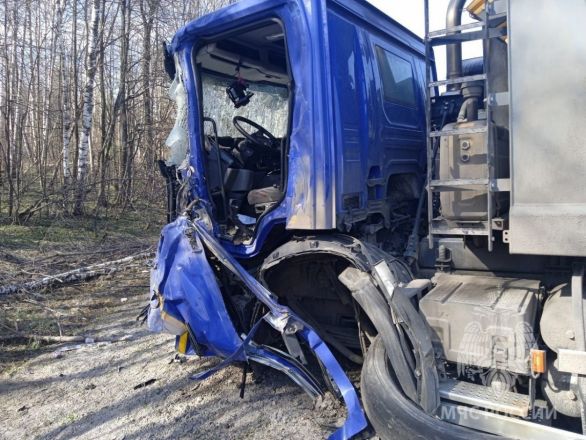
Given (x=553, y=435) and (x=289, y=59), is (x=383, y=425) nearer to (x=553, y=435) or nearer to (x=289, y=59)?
A: (x=553, y=435)

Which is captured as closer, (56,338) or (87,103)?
(56,338)

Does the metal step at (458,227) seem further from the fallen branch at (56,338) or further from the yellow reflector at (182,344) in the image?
the fallen branch at (56,338)

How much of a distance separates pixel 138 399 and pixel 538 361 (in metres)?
2.86

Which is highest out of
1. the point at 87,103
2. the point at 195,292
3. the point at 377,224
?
the point at 87,103

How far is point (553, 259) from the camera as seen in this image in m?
2.90

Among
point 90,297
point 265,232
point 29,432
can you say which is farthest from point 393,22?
point 90,297

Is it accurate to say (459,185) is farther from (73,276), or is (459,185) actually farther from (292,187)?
(73,276)

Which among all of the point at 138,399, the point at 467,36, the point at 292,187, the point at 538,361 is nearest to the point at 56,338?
the point at 138,399

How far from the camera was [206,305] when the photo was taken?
3.55 m

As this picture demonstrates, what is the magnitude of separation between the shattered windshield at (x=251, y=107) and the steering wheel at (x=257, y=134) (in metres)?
0.08

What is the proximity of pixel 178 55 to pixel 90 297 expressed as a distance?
12.7 ft

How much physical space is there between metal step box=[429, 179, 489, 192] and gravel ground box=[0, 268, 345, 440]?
170 cm

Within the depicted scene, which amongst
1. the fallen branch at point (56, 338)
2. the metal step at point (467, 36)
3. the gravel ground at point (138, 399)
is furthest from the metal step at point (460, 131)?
the fallen branch at point (56, 338)

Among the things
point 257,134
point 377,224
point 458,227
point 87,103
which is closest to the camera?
point 458,227
